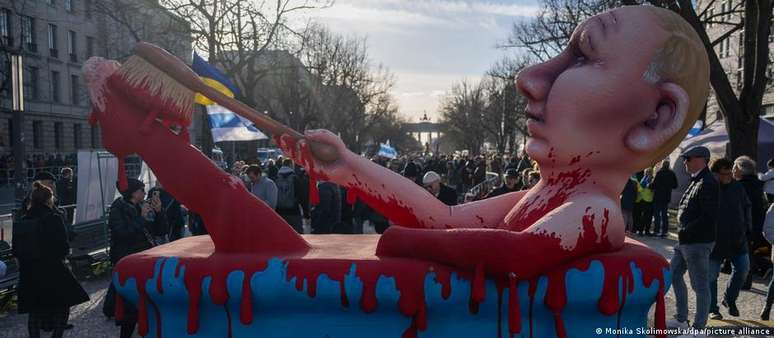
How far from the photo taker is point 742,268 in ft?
17.5

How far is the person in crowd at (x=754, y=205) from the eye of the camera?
20.9 feet

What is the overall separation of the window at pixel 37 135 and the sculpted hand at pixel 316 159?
3746 centimetres

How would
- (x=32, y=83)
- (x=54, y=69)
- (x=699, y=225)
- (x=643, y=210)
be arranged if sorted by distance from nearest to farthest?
(x=699, y=225) < (x=643, y=210) < (x=32, y=83) < (x=54, y=69)

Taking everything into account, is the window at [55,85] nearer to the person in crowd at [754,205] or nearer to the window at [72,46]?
the window at [72,46]

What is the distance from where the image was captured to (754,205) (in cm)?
662

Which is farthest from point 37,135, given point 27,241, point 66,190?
point 27,241

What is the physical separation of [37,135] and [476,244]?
39012 mm

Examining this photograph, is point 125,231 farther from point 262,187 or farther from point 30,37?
point 30,37

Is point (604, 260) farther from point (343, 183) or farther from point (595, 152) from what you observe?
point (343, 183)

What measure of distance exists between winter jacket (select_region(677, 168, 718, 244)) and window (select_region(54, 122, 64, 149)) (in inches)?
1533

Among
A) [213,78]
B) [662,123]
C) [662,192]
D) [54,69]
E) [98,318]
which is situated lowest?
[98,318]

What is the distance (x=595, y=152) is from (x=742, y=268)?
4316 mm

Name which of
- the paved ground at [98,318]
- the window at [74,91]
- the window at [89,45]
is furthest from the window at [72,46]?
the paved ground at [98,318]

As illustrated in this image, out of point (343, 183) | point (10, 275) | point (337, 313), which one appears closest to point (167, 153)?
point (343, 183)
